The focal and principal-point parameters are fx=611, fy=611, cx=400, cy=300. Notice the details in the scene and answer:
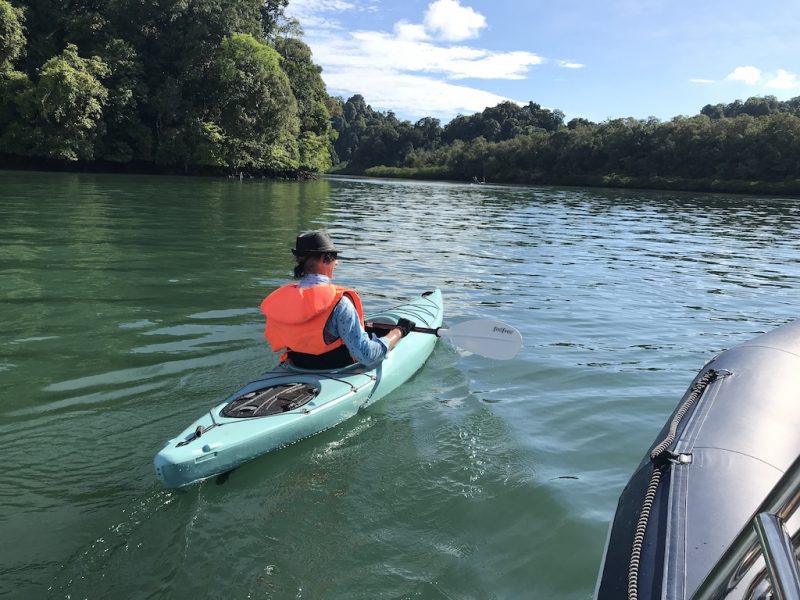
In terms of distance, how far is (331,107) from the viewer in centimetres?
6334

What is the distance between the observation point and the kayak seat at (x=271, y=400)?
389 centimetres

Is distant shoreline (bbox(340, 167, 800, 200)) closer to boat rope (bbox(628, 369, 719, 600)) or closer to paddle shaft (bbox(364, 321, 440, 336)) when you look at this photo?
paddle shaft (bbox(364, 321, 440, 336))

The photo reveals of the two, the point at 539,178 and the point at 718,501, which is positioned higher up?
the point at 539,178

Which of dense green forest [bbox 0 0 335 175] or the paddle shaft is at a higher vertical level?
dense green forest [bbox 0 0 335 175]

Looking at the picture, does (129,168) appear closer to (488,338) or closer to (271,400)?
(488,338)

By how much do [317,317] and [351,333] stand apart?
0.92ft

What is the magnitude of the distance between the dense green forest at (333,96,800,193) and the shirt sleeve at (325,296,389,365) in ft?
164

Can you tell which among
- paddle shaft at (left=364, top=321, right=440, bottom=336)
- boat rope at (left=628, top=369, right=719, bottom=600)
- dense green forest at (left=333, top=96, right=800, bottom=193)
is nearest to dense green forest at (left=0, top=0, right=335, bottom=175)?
dense green forest at (left=333, top=96, right=800, bottom=193)

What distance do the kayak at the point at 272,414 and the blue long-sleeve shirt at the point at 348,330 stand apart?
0.23 m

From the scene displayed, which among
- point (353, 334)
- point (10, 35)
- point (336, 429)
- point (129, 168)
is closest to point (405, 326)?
point (353, 334)

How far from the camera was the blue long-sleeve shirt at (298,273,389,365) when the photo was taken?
163 inches

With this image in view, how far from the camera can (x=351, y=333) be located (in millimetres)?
4320

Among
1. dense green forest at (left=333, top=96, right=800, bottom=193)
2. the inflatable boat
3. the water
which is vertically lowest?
the water

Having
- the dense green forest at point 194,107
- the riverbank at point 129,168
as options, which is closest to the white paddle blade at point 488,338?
the dense green forest at point 194,107
